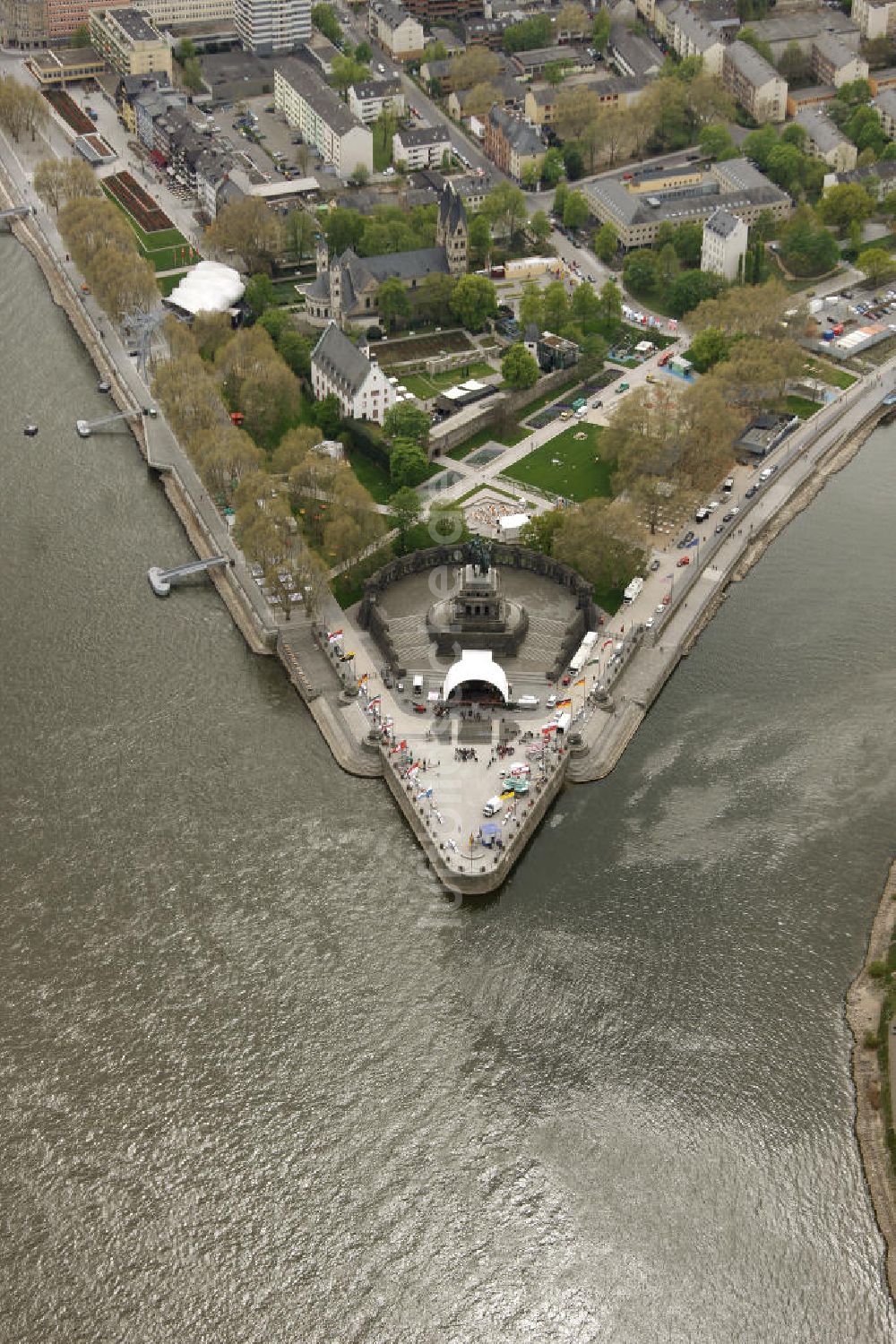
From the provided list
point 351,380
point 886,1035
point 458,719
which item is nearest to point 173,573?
point 351,380

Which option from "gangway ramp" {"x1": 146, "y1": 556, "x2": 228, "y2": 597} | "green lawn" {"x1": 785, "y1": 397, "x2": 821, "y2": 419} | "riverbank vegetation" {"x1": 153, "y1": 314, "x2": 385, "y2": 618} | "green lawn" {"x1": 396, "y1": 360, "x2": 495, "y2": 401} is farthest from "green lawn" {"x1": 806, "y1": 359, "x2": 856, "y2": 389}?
"gangway ramp" {"x1": 146, "y1": 556, "x2": 228, "y2": 597}

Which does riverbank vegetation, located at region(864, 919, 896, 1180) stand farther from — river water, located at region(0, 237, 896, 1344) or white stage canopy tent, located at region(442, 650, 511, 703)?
white stage canopy tent, located at region(442, 650, 511, 703)

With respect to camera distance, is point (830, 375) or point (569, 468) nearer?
point (569, 468)

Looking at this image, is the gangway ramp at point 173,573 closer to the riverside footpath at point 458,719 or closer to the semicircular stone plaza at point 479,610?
the riverside footpath at point 458,719

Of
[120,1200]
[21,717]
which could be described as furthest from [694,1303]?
[21,717]

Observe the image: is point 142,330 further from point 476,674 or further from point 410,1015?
point 410,1015

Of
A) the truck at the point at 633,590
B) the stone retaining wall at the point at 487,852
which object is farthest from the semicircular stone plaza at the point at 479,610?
the stone retaining wall at the point at 487,852
